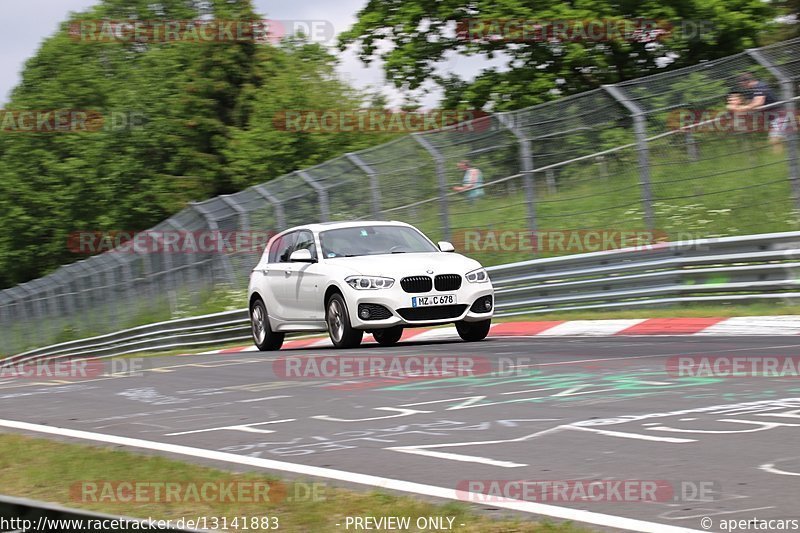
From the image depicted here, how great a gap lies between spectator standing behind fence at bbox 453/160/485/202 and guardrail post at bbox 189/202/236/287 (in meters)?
6.89

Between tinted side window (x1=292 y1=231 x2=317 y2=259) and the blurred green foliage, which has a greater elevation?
the blurred green foliage

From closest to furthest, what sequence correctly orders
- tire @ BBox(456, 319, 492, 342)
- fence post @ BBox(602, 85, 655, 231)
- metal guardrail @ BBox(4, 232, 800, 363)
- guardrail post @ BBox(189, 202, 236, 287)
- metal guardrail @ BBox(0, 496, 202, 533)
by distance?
metal guardrail @ BBox(0, 496, 202, 533), metal guardrail @ BBox(4, 232, 800, 363), tire @ BBox(456, 319, 492, 342), fence post @ BBox(602, 85, 655, 231), guardrail post @ BBox(189, 202, 236, 287)

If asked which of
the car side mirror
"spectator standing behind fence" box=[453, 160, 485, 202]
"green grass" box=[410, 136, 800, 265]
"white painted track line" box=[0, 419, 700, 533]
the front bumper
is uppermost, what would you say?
"spectator standing behind fence" box=[453, 160, 485, 202]

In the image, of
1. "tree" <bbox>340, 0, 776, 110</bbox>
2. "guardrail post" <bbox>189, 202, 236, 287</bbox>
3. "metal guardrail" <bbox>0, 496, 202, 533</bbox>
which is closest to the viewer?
"metal guardrail" <bbox>0, 496, 202, 533</bbox>

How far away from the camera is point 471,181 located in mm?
18594

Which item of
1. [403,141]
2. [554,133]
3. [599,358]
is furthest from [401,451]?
[403,141]

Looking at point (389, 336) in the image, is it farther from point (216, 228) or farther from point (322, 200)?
point (216, 228)

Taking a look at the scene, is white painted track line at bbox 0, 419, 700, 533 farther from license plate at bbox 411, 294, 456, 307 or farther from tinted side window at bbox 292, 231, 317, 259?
tinted side window at bbox 292, 231, 317, 259

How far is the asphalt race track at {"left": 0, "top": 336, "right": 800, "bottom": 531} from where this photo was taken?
5.42 meters

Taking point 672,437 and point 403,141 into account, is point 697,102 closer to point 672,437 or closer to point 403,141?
point 403,141

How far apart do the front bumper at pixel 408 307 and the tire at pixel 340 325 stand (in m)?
0.19

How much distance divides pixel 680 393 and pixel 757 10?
24154 mm

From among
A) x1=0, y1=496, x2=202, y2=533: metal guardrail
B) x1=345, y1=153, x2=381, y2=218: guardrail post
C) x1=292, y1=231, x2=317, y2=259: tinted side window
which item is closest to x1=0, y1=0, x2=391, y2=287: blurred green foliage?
x1=345, y1=153, x2=381, y2=218: guardrail post

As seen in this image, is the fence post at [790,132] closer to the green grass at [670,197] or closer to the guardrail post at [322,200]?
the green grass at [670,197]
